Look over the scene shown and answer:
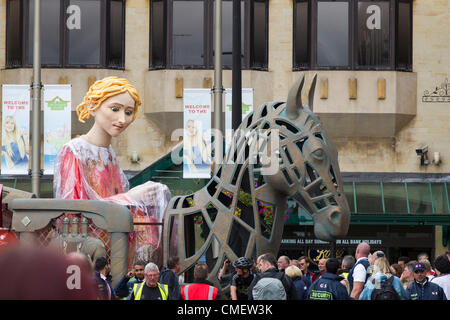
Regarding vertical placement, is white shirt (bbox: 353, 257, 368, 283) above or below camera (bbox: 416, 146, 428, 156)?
below

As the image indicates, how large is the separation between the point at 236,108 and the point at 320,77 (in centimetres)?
1195

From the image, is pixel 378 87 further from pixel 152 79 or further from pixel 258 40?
pixel 152 79

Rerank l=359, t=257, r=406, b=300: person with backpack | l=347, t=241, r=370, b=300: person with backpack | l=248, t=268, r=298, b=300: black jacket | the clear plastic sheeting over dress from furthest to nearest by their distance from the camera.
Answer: the clear plastic sheeting over dress, l=347, t=241, r=370, b=300: person with backpack, l=248, t=268, r=298, b=300: black jacket, l=359, t=257, r=406, b=300: person with backpack

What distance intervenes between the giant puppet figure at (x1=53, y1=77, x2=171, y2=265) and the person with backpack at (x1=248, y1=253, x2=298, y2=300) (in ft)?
10.7

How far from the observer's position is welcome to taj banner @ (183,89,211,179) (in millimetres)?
19719

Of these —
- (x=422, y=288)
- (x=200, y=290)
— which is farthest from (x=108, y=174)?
(x=422, y=288)

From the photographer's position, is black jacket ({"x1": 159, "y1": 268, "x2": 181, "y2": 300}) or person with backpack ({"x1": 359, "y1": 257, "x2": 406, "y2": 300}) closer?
person with backpack ({"x1": 359, "y1": 257, "x2": 406, "y2": 300})

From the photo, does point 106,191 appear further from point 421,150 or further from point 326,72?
point 421,150

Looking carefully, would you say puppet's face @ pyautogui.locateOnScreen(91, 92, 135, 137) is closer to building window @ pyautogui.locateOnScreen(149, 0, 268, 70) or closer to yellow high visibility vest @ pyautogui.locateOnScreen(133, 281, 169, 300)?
yellow high visibility vest @ pyautogui.locateOnScreen(133, 281, 169, 300)

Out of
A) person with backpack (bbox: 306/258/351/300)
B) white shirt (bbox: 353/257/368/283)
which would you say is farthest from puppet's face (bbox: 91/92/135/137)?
person with backpack (bbox: 306/258/351/300)

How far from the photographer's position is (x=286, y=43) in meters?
27.4
